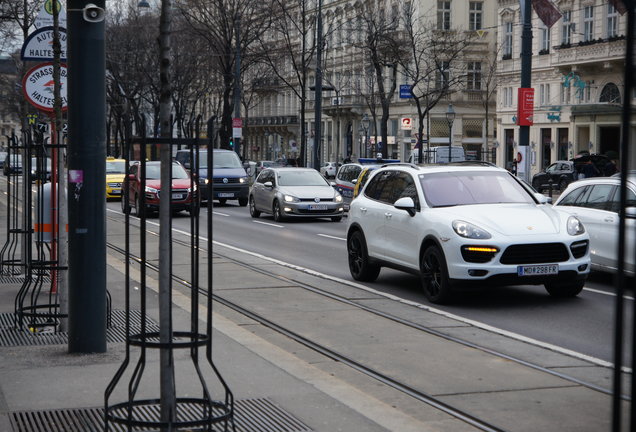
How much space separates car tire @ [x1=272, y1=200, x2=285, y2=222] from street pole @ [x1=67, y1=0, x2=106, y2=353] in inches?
759

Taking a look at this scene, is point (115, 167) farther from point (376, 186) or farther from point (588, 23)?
point (376, 186)

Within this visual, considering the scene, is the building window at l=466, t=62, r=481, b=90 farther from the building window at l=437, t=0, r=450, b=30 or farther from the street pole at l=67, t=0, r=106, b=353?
the street pole at l=67, t=0, r=106, b=353

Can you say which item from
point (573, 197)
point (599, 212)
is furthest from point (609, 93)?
point (599, 212)

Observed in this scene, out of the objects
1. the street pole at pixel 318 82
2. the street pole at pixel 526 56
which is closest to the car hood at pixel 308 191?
the street pole at pixel 526 56

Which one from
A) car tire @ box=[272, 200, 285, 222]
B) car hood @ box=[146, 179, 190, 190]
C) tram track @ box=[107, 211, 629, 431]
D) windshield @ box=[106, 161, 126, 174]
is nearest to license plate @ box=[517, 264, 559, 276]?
tram track @ box=[107, 211, 629, 431]

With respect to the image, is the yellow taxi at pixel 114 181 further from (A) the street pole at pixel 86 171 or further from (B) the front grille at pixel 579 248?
(A) the street pole at pixel 86 171

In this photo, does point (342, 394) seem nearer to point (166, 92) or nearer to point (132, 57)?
point (166, 92)

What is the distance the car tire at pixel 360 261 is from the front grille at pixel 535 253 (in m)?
2.69

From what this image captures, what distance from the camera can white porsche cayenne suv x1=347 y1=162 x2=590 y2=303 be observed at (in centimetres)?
1128

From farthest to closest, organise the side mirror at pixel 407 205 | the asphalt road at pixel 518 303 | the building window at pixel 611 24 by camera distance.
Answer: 1. the building window at pixel 611 24
2. the side mirror at pixel 407 205
3. the asphalt road at pixel 518 303

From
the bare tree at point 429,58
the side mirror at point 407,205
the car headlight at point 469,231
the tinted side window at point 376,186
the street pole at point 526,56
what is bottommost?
the car headlight at point 469,231

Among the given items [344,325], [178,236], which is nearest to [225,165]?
[178,236]

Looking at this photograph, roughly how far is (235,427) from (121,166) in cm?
3876

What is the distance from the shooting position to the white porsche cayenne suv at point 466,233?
11.3 meters
